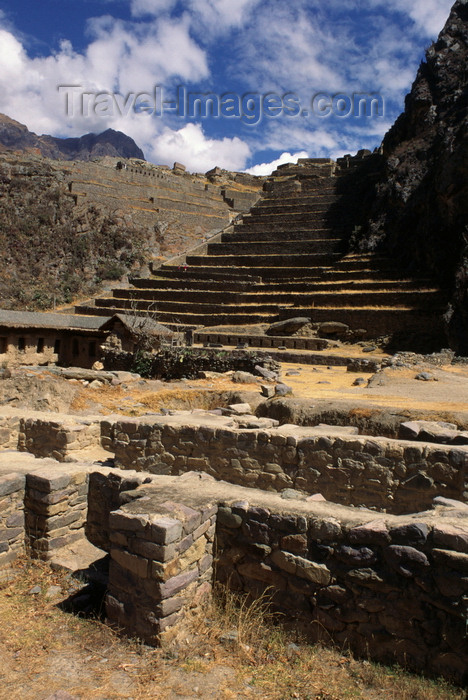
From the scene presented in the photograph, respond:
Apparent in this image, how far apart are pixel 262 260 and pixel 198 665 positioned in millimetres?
38118

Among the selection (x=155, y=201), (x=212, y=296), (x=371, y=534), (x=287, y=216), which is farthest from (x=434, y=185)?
(x=371, y=534)

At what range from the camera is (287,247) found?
41781mm

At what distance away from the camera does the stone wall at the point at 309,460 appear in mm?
5043

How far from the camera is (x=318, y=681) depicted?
3273 millimetres

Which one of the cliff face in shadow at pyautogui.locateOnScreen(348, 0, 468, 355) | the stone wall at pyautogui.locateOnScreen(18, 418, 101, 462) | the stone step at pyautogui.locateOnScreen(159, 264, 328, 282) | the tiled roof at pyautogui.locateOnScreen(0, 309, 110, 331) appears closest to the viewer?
the stone wall at pyautogui.locateOnScreen(18, 418, 101, 462)

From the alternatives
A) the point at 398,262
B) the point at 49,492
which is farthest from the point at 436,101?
the point at 49,492

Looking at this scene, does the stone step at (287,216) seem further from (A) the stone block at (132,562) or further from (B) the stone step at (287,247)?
(A) the stone block at (132,562)

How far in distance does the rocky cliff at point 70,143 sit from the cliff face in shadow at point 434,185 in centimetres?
13274

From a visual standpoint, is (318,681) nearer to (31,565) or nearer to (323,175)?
(31,565)

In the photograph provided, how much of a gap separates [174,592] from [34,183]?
48.6 metres

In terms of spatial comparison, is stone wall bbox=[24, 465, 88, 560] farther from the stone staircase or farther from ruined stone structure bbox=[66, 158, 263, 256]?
ruined stone structure bbox=[66, 158, 263, 256]

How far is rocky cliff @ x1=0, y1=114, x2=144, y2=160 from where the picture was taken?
160 m

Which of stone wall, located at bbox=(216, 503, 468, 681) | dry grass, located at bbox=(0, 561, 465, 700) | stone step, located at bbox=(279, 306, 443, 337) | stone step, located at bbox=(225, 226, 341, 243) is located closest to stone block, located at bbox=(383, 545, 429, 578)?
stone wall, located at bbox=(216, 503, 468, 681)

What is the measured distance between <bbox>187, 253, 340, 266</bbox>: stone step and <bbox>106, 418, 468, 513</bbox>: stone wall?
33130mm
